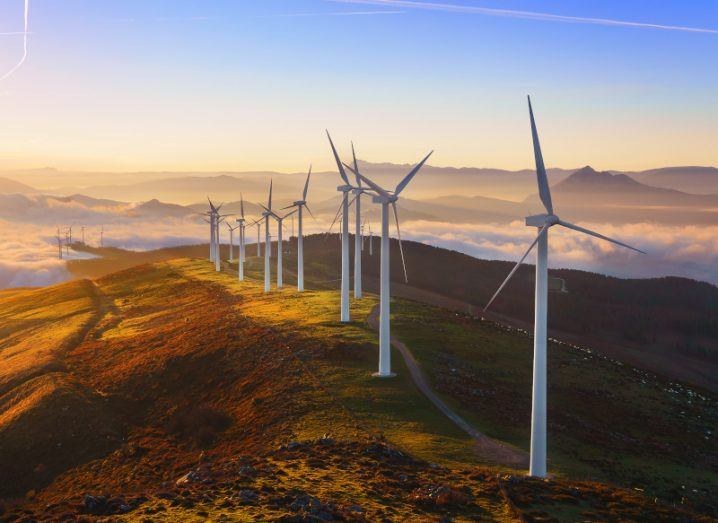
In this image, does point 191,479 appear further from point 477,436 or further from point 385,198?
point 385,198

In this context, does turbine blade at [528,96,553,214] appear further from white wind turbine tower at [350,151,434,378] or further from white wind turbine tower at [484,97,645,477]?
white wind turbine tower at [350,151,434,378]

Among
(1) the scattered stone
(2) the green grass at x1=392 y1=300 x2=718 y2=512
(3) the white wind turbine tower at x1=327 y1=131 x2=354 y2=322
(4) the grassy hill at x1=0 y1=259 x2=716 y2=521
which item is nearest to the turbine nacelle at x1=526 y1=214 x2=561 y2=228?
(4) the grassy hill at x1=0 y1=259 x2=716 y2=521

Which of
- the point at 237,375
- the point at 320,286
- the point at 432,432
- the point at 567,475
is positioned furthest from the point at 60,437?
the point at 320,286

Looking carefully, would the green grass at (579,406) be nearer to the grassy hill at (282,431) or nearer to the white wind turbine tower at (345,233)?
the grassy hill at (282,431)

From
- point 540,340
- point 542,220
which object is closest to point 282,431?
point 540,340

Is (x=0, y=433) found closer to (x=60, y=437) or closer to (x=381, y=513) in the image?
(x=60, y=437)

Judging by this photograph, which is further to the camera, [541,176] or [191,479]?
[541,176]
